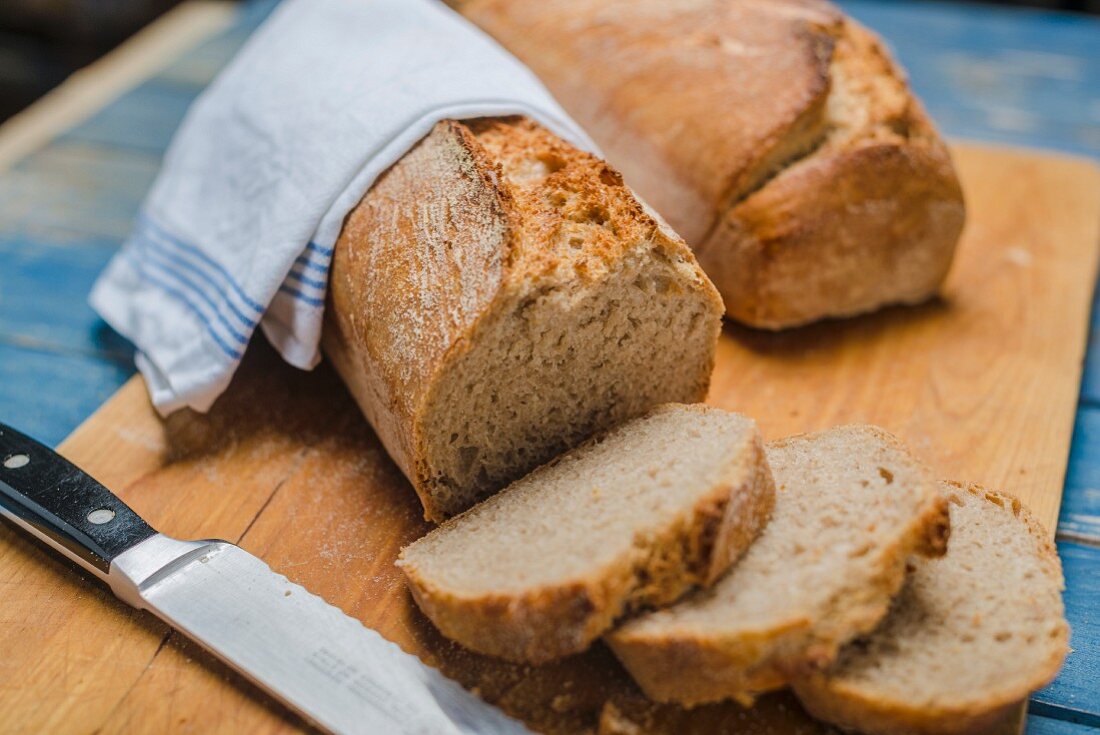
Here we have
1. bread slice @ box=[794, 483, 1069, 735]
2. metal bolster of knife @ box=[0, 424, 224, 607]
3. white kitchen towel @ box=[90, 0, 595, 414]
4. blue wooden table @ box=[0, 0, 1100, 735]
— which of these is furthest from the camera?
white kitchen towel @ box=[90, 0, 595, 414]

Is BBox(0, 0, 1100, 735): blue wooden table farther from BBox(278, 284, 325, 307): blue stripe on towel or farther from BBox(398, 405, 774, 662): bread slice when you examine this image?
BBox(398, 405, 774, 662): bread slice

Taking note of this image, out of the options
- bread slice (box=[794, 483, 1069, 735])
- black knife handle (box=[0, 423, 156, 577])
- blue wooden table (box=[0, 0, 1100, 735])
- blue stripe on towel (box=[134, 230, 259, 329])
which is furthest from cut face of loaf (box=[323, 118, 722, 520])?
Result: blue wooden table (box=[0, 0, 1100, 735])

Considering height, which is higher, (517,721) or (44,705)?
(44,705)

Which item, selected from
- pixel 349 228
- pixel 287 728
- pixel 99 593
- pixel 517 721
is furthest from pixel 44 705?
pixel 349 228

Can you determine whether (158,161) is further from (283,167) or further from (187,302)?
(283,167)

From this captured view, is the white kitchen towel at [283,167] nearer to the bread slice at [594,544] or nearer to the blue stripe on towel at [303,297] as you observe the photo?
the blue stripe on towel at [303,297]

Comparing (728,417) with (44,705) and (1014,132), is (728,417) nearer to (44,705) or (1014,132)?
(44,705)

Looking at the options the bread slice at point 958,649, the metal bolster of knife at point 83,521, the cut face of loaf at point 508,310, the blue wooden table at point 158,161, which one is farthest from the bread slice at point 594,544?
the blue wooden table at point 158,161

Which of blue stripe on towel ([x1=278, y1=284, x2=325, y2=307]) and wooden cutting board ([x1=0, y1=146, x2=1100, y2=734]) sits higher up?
blue stripe on towel ([x1=278, y1=284, x2=325, y2=307])
